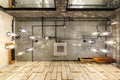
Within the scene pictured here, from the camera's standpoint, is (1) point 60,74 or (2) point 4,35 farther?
(2) point 4,35

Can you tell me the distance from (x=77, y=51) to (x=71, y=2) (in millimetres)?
2951

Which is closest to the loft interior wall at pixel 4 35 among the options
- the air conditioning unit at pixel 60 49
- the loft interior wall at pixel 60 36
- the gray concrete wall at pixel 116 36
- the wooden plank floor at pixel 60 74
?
the wooden plank floor at pixel 60 74

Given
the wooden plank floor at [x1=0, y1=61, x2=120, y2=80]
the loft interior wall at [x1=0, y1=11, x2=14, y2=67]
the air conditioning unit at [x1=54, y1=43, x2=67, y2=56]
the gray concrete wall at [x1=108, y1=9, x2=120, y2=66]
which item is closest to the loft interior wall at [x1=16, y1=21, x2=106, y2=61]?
the air conditioning unit at [x1=54, y1=43, x2=67, y2=56]

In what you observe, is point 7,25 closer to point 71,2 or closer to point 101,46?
point 71,2

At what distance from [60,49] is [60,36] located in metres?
0.81

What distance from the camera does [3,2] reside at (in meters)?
7.55

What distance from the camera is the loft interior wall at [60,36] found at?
9719 mm

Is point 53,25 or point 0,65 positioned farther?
point 53,25

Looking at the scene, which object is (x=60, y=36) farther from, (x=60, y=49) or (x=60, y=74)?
(x=60, y=74)

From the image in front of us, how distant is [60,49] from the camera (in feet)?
31.3

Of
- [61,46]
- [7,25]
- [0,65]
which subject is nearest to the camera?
[0,65]

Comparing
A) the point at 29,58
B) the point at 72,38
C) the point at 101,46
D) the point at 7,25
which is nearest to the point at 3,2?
the point at 7,25

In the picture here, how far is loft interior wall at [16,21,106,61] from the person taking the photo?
9.72 metres

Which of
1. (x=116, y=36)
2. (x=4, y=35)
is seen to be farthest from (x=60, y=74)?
(x=116, y=36)
